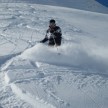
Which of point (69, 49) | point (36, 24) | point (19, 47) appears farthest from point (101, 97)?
point (36, 24)

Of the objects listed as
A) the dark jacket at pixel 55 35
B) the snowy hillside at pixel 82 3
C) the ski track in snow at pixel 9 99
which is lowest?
the snowy hillside at pixel 82 3

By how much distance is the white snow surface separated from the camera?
5.20m

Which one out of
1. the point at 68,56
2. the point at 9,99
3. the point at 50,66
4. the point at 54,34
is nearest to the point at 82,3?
the point at 54,34

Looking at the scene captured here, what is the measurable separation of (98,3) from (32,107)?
12.8 m

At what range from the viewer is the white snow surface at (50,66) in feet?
17.0

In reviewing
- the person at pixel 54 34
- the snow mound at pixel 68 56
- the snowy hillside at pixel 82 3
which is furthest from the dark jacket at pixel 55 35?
the snowy hillside at pixel 82 3

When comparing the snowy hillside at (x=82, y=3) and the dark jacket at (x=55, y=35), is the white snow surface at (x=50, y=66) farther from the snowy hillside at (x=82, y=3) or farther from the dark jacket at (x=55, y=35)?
the snowy hillside at (x=82, y=3)

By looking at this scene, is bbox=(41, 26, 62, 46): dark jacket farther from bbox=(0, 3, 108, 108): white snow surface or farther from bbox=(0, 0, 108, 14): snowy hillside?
bbox=(0, 0, 108, 14): snowy hillside

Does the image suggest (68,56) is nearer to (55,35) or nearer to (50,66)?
(55,35)

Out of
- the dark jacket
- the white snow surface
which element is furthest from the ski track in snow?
the dark jacket

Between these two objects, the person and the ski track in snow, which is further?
Answer: the person

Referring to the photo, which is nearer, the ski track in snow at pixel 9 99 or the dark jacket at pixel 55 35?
the ski track in snow at pixel 9 99

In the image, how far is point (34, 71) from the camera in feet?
A: 20.9

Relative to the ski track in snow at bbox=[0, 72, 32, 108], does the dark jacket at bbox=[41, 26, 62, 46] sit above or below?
above
